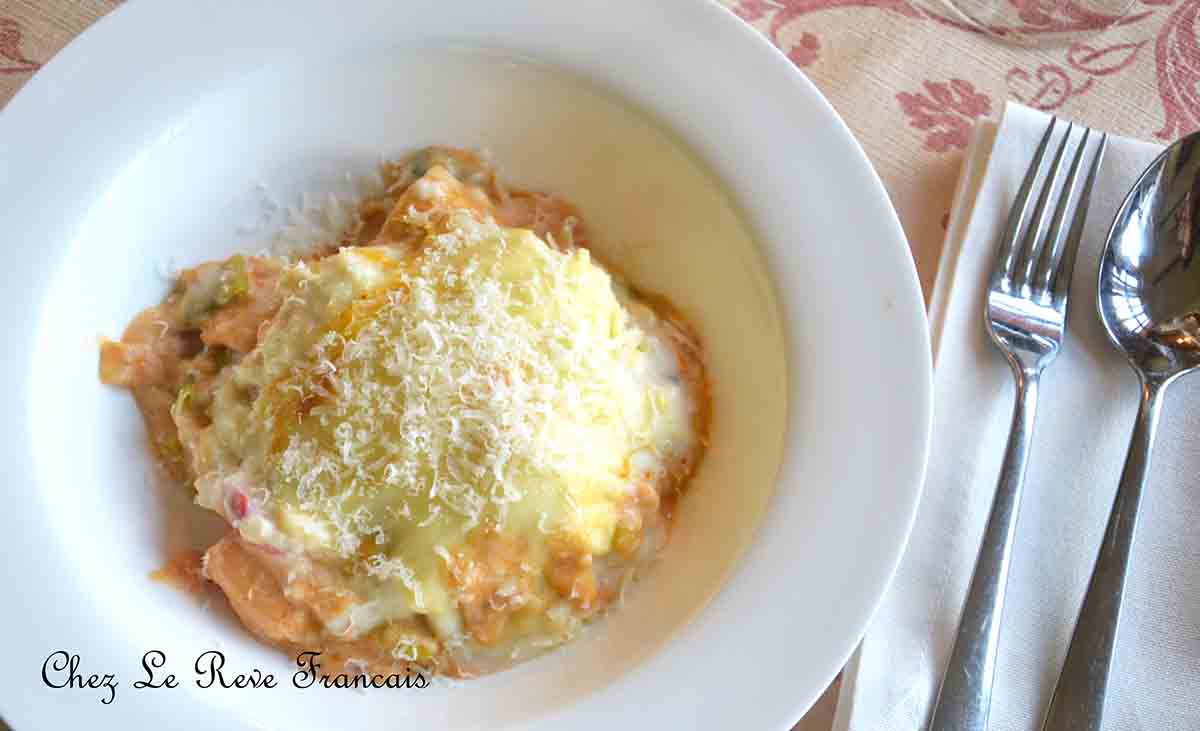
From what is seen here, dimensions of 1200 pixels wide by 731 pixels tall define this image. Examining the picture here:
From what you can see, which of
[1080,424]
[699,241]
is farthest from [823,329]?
[1080,424]

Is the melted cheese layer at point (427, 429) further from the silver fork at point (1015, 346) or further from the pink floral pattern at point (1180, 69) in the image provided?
the pink floral pattern at point (1180, 69)

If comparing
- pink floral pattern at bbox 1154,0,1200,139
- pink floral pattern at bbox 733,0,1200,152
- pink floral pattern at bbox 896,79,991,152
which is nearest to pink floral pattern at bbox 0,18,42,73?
pink floral pattern at bbox 733,0,1200,152

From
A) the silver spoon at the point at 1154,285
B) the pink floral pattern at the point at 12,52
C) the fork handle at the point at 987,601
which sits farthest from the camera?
the pink floral pattern at the point at 12,52

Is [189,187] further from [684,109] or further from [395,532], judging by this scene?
[684,109]

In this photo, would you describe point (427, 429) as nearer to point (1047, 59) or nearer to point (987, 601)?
point (987, 601)

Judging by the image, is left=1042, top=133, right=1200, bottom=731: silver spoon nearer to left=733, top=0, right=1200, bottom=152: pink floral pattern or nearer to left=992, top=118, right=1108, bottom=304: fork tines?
left=992, top=118, right=1108, bottom=304: fork tines

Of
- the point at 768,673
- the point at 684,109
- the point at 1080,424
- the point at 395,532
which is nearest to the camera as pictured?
the point at 768,673

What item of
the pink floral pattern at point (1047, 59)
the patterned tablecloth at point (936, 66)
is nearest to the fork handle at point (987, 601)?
the patterned tablecloth at point (936, 66)

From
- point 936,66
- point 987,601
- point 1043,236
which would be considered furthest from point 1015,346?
point 936,66
